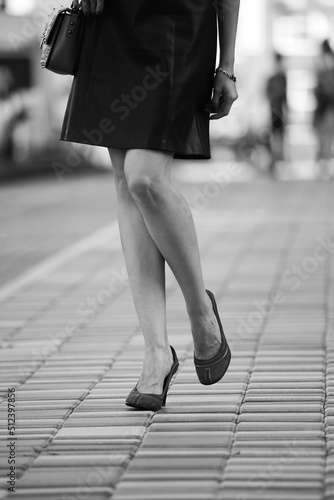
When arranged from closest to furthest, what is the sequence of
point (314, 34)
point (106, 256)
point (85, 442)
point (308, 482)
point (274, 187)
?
1. point (308, 482)
2. point (85, 442)
3. point (106, 256)
4. point (274, 187)
5. point (314, 34)

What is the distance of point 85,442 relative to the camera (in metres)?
3.23

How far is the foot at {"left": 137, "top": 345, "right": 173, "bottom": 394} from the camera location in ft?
12.0

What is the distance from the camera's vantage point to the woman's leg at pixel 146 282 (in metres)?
3.66

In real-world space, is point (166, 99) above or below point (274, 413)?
above

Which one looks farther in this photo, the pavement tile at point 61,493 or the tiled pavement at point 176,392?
the tiled pavement at point 176,392

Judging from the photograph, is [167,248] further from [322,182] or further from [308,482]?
[322,182]

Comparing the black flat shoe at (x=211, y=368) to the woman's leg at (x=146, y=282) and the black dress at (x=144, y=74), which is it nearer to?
the woman's leg at (x=146, y=282)

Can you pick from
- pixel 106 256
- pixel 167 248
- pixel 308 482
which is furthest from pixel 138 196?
pixel 106 256

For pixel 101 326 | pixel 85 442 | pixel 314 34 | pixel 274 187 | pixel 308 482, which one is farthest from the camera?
pixel 314 34

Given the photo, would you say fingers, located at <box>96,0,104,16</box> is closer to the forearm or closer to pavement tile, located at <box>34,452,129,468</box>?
the forearm

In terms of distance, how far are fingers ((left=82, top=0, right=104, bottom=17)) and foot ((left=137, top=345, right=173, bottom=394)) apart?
1.05 m

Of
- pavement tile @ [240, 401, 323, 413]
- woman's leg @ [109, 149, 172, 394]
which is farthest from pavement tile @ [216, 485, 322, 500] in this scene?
woman's leg @ [109, 149, 172, 394]

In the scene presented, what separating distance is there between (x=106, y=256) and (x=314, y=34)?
104 ft

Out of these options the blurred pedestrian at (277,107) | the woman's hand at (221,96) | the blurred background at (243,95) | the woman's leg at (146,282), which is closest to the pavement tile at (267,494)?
the woman's leg at (146,282)
